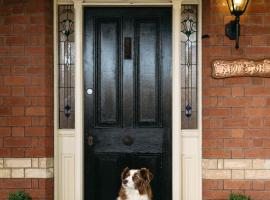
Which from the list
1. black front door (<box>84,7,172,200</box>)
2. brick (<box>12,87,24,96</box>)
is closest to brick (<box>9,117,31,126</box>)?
brick (<box>12,87,24,96</box>)

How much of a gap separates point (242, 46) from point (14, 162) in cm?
262

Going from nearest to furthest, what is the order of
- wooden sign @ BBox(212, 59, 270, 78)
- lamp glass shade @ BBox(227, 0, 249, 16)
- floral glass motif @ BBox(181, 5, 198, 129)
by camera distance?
1. lamp glass shade @ BBox(227, 0, 249, 16)
2. wooden sign @ BBox(212, 59, 270, 78)
3. floral glass motif @ BBox(181, 5, 198, 129)

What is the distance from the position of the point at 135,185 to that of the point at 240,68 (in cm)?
157

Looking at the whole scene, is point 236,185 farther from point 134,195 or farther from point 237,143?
point 134,195

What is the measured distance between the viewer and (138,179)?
4734 mm

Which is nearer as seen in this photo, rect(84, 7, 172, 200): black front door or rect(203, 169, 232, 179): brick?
rect(203, 169, 232, 179): brick

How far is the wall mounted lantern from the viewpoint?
15.1 ft

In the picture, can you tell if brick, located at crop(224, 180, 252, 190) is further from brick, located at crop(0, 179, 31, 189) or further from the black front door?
brick, located at crop(0, 179, 31, 189)

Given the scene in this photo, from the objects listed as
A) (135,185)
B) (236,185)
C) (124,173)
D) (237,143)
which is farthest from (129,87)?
(236,185)

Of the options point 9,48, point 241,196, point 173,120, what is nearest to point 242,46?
point 173,120

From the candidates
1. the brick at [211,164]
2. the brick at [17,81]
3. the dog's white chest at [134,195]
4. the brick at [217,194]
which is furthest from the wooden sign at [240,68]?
the brick at [17,81]

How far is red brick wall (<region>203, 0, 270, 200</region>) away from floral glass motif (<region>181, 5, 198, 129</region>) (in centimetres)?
24

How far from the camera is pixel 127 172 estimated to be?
15.8 ft

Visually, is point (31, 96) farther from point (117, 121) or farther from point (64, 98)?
point (117, 121)
